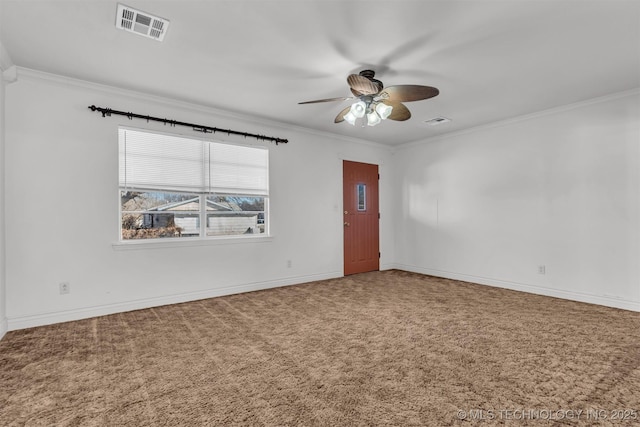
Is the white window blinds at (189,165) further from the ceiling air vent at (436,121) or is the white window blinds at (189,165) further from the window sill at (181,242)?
the ceiling air vent at (436,121)

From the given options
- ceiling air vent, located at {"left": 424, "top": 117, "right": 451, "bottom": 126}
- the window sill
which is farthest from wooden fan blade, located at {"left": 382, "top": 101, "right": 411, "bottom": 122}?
the window sill

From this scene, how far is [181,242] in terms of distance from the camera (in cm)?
417

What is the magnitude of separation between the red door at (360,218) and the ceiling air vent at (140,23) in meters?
3.90

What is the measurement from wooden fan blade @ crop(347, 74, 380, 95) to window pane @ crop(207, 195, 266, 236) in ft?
8.48

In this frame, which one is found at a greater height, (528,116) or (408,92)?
(528,116)

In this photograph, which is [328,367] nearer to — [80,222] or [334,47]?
[334,47]

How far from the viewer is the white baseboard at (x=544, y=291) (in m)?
3.87

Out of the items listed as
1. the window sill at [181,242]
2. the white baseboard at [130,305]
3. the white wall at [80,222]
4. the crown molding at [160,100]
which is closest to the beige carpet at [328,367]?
the white baseboard at [130,305]

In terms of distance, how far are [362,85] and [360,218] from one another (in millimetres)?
3674

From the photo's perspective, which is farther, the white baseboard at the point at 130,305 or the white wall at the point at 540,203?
the white wall at the point at 540,203

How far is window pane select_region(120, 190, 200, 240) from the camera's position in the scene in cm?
389

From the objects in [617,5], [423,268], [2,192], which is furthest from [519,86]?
[2,192]

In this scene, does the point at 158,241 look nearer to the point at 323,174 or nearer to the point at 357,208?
the point at 323,174

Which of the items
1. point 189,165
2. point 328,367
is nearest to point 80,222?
point 189,165
